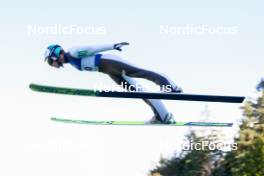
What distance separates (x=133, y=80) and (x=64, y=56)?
1.91 metres

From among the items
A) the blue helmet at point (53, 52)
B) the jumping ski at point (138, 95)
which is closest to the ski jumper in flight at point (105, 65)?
the blue helmet at point (53, 52)

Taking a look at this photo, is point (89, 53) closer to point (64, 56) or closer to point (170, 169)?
point (64, 56)

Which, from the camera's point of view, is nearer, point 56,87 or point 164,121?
point 56,87

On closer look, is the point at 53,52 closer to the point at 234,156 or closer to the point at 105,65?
the point at 105,65

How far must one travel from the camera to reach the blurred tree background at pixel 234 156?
1345 inches

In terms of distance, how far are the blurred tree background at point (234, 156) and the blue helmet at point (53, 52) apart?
17429mm

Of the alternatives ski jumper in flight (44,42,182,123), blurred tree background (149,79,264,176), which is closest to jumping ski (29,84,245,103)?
ski jumper in flight (44,42,182,123)

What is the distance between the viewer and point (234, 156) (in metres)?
43.6

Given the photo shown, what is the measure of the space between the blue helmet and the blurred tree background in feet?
57.2

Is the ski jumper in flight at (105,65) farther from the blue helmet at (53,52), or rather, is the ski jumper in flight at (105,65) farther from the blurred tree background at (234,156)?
the blurred tree background at (234,156)

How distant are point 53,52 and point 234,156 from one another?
2768 centimetres

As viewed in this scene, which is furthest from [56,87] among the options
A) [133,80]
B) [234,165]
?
[234,165]

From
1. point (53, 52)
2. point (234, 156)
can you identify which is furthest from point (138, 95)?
point (234, 156)

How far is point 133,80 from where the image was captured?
1778cm
